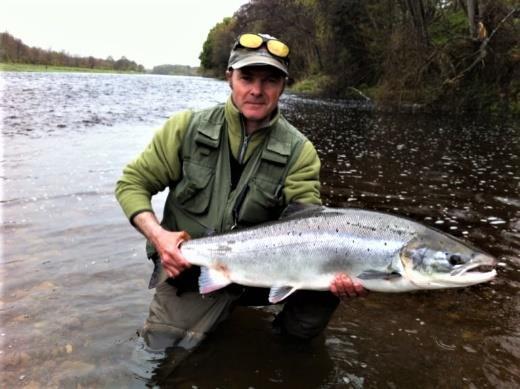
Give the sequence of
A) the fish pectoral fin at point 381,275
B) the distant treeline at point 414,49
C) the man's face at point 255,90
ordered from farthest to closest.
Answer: the distant treeline at point 414,49
the man's face at point 255,90
the fish pectoral fin at point 381,275

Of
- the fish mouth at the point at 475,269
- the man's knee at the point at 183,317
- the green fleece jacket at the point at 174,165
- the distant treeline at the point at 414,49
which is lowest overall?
the man's knee at the point at 183,317

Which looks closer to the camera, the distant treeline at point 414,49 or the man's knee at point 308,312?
the man's knee at point 308,312

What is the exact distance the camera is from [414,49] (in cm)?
2905

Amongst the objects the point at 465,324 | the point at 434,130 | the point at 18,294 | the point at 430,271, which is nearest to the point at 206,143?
the point at 430,271

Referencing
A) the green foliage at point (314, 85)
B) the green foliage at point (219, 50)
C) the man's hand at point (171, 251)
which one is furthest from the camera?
the green foliage at point (219, 50)

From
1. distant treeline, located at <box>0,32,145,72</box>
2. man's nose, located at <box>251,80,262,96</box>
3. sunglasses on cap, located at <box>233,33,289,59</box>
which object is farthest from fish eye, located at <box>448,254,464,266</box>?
distant treeline, located at <box>0,32,145,72</box>

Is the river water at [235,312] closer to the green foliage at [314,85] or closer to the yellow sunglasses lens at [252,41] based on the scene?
the yellow sunglasses lens at [252,41]

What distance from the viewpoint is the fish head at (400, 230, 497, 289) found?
306cm

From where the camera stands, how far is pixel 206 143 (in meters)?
3.73

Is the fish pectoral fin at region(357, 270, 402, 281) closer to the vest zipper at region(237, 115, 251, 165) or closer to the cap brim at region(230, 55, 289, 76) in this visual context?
the vest zipper at region(237, 115, 251, 165)

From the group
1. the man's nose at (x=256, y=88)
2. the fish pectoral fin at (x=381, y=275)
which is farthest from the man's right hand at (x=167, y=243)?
the fish pectoral fin at (x=381, y=275)

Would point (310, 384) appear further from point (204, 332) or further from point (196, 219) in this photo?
point (196, 219)

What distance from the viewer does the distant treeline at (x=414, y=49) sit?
25984 millimetres

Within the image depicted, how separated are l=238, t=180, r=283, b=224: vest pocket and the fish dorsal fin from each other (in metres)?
0.21
